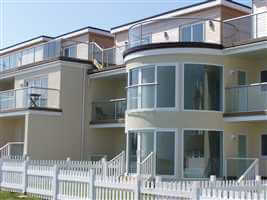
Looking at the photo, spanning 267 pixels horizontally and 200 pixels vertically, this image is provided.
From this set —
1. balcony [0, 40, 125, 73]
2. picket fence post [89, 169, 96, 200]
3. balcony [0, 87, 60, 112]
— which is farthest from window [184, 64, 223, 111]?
balcony [0, 87, 60, 112]

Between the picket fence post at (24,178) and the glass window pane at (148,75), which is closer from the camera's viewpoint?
the picket fence post at (24,178)

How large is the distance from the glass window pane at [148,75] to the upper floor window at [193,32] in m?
4.39

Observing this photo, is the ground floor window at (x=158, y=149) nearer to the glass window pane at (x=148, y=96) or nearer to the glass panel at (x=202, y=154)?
the glass panel at (x=202, y=154)

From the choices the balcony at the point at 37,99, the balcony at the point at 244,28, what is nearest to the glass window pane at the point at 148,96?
the balcony at the point at 244,28

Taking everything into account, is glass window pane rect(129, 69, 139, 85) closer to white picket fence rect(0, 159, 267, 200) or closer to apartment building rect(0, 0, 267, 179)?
apartment building rect(0, 0, 267, 179)

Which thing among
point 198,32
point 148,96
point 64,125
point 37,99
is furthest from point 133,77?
point 37,99

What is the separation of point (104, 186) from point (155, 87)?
8.87 metres

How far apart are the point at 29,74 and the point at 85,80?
13.0ft

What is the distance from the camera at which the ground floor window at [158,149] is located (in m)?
20.7

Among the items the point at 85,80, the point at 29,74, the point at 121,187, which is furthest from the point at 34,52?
the point at 121,187

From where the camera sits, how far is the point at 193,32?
2527 cm

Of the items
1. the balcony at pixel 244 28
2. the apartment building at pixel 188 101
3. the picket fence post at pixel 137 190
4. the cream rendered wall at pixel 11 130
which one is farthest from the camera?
the cream rendered wall at pixel 11 130

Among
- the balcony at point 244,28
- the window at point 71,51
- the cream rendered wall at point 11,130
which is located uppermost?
the window at point 71,51

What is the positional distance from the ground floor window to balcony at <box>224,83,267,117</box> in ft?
9.45
